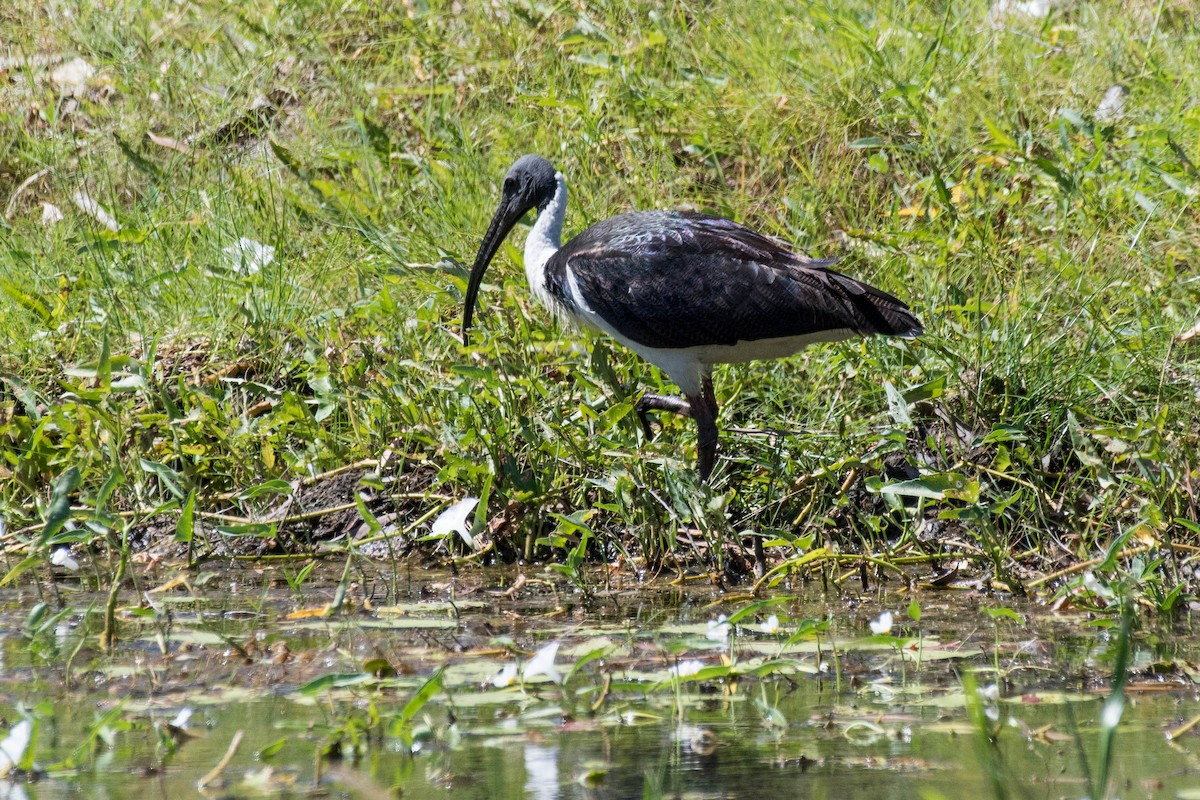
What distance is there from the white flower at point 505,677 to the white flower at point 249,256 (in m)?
3.15

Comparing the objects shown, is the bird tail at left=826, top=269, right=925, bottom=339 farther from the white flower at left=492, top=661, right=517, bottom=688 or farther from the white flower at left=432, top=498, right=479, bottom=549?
the white flower at left=492, top=661, right=517, bottom=688

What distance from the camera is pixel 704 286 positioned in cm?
529

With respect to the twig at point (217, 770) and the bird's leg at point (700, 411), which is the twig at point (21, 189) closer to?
the bird's leg at point (700, 411)

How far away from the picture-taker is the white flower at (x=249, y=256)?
244 inches

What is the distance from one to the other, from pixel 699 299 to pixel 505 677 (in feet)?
7.41

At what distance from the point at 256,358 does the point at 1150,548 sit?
3417 mm

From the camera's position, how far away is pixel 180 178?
7.58 metres

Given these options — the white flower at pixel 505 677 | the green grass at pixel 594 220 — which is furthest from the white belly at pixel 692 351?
the white flower at pixel 505 677

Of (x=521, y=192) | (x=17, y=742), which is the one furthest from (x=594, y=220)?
(x=17, y=742)

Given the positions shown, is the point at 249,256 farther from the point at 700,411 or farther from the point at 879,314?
the point at 879,314

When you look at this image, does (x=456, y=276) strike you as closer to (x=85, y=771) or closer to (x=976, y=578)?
(x=976, y=578)

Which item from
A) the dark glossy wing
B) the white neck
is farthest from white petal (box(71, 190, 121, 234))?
the dark glossy wing

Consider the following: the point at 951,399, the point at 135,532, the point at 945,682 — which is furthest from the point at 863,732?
the point at 135,532

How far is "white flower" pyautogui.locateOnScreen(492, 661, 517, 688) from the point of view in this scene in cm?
329
